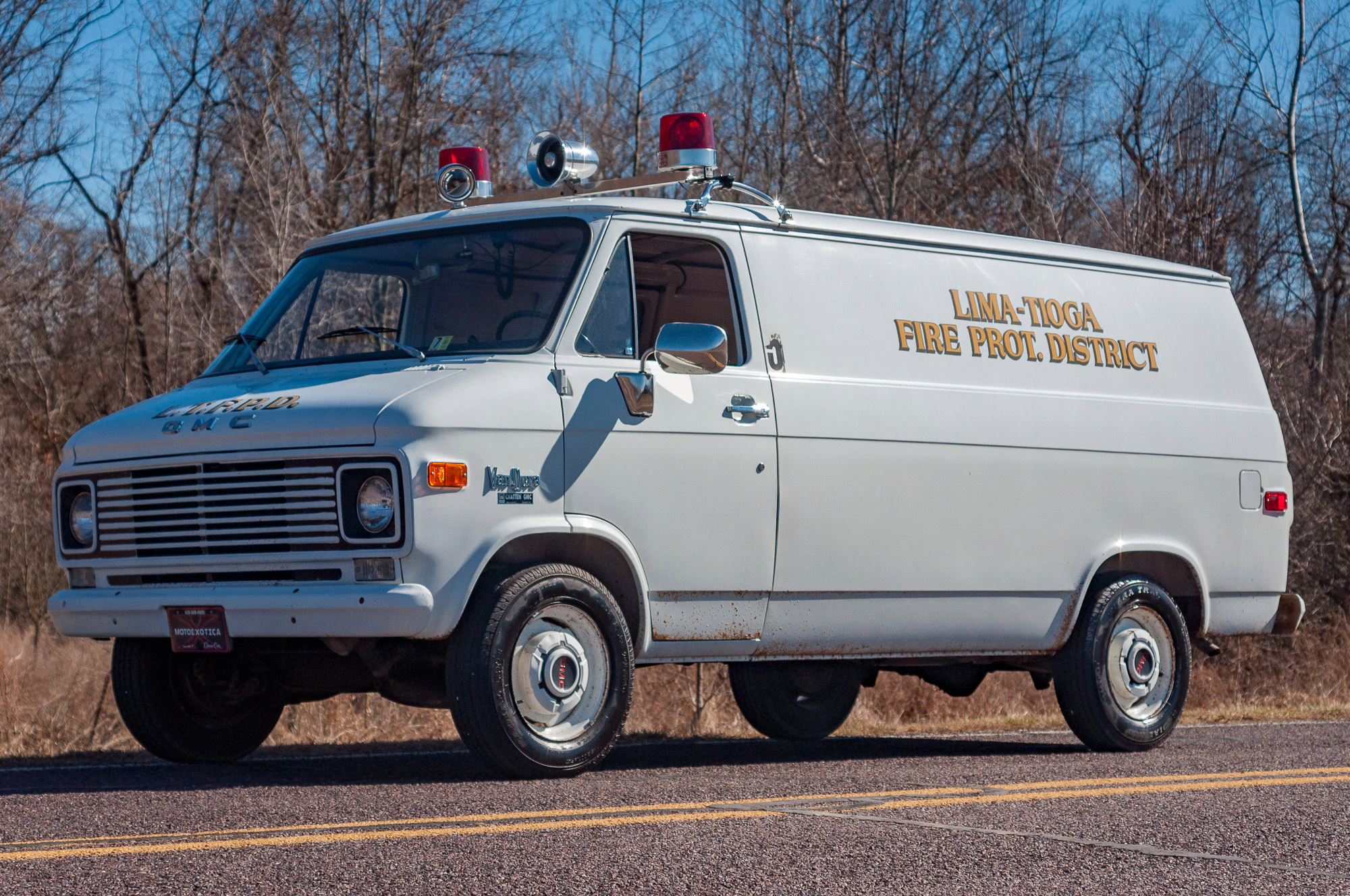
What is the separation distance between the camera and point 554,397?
21.8 ft

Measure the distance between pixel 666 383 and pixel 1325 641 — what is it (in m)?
12.4

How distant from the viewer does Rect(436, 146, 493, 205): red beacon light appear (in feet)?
26.6

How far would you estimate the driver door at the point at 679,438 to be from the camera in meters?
6.79

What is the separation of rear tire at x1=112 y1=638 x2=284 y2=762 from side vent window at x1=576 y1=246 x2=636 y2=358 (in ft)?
6.82

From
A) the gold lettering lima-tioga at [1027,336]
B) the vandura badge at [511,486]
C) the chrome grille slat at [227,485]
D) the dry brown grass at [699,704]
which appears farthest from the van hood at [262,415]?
the gold lettering lima-tioga at [1027,336]

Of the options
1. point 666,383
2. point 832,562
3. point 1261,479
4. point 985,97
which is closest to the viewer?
point 666,383

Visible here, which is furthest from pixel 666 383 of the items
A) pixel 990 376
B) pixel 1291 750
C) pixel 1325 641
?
pixel 1325 641

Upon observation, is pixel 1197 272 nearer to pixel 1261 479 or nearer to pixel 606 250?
pixel 1261 479

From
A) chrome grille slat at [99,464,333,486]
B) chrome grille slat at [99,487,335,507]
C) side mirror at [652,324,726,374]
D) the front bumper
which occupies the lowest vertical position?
the front bumper

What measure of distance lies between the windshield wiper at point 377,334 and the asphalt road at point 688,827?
1685 millimetres

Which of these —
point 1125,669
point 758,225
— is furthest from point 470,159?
point 1125,669

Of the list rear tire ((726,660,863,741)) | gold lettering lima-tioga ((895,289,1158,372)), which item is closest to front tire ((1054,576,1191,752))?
gold lettering lima-tioga ((895,289,1158,372))

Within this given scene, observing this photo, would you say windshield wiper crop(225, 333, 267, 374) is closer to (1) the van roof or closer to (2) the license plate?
(1) the van roof

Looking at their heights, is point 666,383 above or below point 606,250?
below
